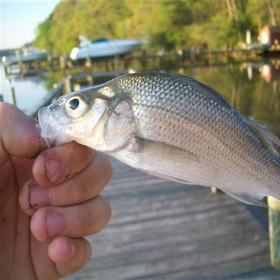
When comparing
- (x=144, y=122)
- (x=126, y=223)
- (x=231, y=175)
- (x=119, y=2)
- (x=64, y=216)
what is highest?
(x=119, y=2)

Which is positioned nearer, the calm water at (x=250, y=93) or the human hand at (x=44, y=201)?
the human hand at (x=44, y=201)

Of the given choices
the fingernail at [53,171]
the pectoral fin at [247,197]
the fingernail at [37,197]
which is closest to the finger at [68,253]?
the fingernail at [37,197]

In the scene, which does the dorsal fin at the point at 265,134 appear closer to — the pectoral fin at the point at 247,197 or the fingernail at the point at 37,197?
the pectoral fin at the point at 247,197

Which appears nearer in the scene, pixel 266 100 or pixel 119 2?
pixel 266 100

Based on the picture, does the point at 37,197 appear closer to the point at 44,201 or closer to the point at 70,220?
A: the point at 44,201

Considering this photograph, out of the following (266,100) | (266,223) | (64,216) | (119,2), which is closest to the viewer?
(64,216)

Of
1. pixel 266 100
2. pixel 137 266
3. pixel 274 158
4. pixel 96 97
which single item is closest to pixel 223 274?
pixel 137 266

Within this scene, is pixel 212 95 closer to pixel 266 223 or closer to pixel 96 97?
pixel 96 97
